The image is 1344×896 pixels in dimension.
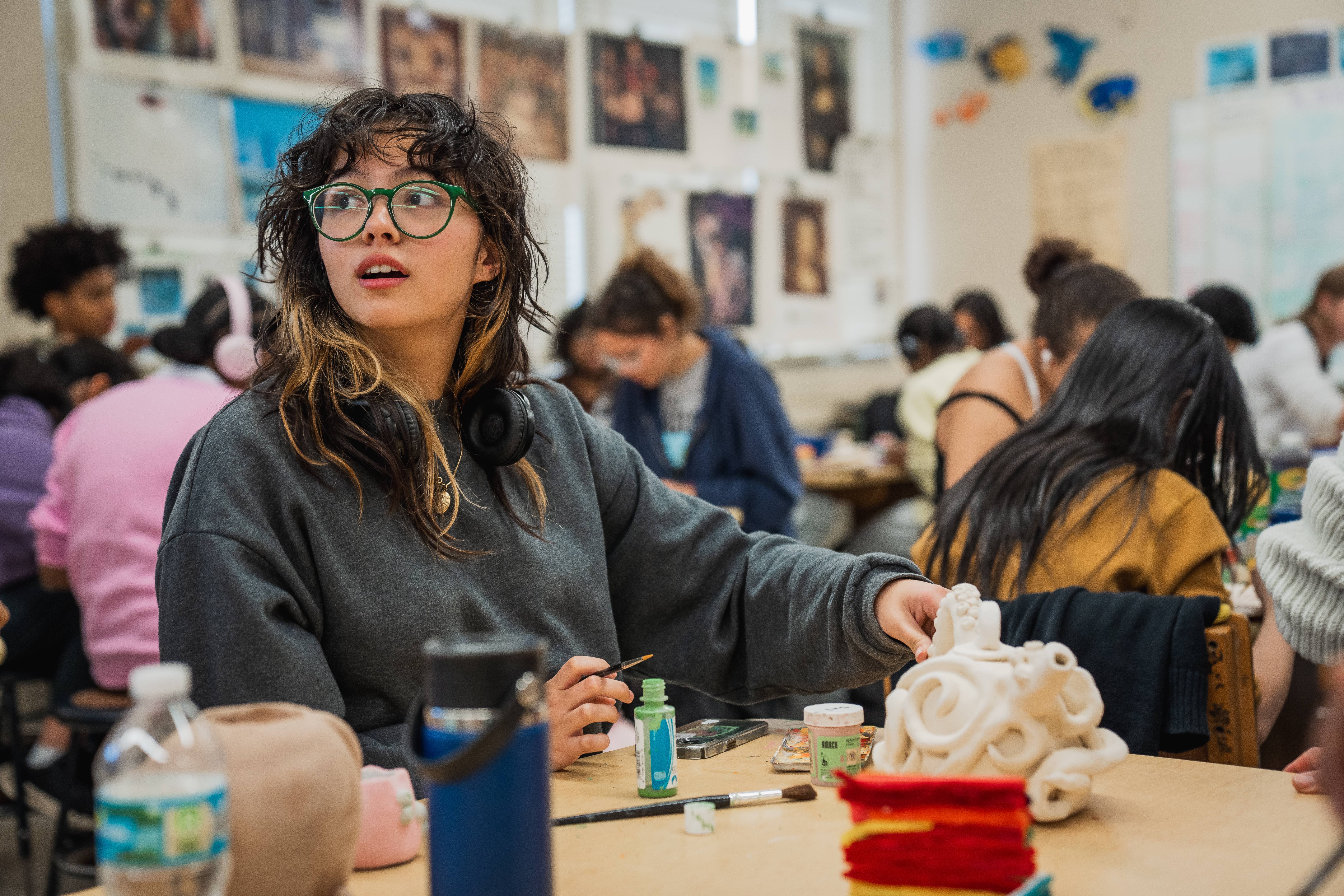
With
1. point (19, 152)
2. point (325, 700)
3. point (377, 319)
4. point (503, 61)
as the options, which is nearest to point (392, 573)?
point (325, 700)

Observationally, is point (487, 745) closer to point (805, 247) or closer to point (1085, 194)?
point (805, 247)

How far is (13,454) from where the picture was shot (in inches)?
129

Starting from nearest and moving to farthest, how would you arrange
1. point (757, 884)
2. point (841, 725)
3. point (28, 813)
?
point (757, 884)
point (841, 725)
point (28, 813)

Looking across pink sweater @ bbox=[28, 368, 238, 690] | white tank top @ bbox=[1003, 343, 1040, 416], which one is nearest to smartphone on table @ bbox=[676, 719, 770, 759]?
pink sweater @ bbox=[28, 368, 238, 690]

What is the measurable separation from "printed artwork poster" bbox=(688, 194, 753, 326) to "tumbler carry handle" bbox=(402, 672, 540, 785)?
18.8ft

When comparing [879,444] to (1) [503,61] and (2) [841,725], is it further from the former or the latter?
(2) [841,725]

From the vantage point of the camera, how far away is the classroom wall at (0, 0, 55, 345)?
14.4 feet

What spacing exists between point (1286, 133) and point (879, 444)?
2.65 metres

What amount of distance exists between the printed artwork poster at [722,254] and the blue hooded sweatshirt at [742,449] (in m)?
2.69

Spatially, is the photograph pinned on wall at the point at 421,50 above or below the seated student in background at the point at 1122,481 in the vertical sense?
above

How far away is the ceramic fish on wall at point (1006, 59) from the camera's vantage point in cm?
720

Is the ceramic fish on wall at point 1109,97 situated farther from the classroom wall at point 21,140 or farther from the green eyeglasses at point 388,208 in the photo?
the green eyeglasses at point 388,208

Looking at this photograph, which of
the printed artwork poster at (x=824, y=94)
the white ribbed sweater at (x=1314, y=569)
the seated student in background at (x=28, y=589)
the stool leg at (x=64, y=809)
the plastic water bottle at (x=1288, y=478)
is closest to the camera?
the white ribbed sweater at (x=1314, y=569)

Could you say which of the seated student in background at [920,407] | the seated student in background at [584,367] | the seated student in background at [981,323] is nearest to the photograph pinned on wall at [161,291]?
the seated student in background at [584,367]
